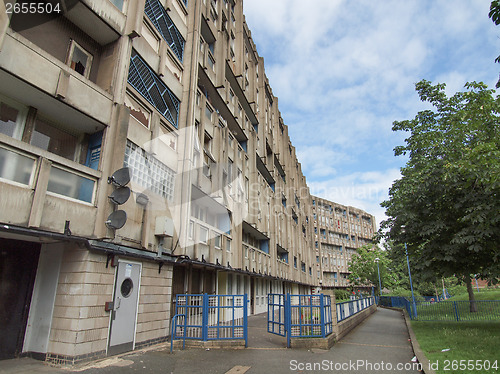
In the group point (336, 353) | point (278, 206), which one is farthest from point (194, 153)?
point (278, 206)

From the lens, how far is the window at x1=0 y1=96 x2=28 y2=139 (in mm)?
7223

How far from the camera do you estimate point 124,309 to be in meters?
8.79

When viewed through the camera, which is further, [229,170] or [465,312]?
[229,170]

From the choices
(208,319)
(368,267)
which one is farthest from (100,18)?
(368,267)

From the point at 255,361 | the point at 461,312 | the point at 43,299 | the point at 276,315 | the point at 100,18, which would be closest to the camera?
the point at 43,299

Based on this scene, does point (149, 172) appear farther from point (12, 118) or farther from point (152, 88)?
point (12, 118)

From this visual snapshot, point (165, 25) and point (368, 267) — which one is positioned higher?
point (165, 25)

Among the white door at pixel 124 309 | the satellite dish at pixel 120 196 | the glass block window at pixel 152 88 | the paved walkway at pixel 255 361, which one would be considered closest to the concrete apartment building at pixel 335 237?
the glass block window at pixel 152 88

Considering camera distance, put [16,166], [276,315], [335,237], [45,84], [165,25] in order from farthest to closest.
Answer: [335,237]
[165,25]
[276,315]
[45,84]
[16,166]

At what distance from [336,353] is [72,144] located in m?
9.73

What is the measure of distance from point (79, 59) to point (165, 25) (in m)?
5.16

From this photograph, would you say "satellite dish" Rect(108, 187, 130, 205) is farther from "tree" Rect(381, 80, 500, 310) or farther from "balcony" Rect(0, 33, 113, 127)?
"tree" Rect(381, 80, 500, 310)

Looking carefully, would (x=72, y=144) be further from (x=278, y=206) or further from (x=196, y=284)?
(x=278, y=206)

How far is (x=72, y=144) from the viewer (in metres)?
8.96
